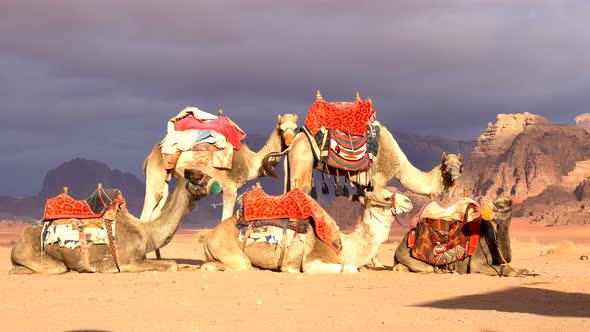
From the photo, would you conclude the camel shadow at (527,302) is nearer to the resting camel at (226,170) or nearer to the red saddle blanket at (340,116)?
the red saddle blanket at (340,116)

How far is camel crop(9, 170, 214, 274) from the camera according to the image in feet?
37.8

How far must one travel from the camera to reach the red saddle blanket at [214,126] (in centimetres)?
1433

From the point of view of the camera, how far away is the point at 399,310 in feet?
27.1

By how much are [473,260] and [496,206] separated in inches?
47.1

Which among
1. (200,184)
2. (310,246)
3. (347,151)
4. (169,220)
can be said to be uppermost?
(347,151)

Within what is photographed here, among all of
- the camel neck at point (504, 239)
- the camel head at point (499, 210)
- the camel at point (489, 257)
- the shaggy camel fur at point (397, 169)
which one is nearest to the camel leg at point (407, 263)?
the camel at point (489, 257)

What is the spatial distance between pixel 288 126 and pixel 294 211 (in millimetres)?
3429

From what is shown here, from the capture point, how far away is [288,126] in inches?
575

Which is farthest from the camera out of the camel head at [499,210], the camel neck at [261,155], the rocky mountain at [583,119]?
the rocky mountain at [583,119]

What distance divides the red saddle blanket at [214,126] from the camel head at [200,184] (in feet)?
9.17

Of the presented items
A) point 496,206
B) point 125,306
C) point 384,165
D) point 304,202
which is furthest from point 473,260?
point 125,306

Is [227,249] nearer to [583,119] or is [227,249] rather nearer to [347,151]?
[347,151]

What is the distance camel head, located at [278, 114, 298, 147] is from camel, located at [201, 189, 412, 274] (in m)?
2.99

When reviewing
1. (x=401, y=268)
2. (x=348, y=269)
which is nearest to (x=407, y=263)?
(x=401, y=268)
